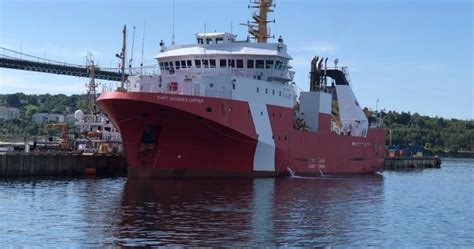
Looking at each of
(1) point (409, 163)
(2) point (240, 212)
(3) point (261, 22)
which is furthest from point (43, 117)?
(2) point (240, 212)

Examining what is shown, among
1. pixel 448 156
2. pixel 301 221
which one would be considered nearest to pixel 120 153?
pixel 301 221

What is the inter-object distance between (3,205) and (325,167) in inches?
1090

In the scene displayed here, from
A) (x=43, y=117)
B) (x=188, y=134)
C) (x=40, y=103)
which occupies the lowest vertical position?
(x=188, y=134)

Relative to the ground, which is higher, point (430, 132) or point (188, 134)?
point (430, 132)

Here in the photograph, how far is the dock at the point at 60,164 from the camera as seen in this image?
39312 mm

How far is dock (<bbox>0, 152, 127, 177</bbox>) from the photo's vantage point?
3931cm

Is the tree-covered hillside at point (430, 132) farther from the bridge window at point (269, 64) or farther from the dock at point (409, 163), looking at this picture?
the bridge window at point (269, 64)

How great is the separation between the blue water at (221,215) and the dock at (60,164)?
6.49 ft

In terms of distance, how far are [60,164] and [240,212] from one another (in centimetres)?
1936

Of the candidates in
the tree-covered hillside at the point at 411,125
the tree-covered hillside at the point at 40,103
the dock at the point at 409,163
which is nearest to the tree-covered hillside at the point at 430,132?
the tree-covered hillside at the point at 411,125

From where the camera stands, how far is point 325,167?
161 ft

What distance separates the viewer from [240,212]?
2602cm

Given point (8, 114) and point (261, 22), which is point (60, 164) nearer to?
point (261, 22)

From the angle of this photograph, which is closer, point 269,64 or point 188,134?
point 188,134
